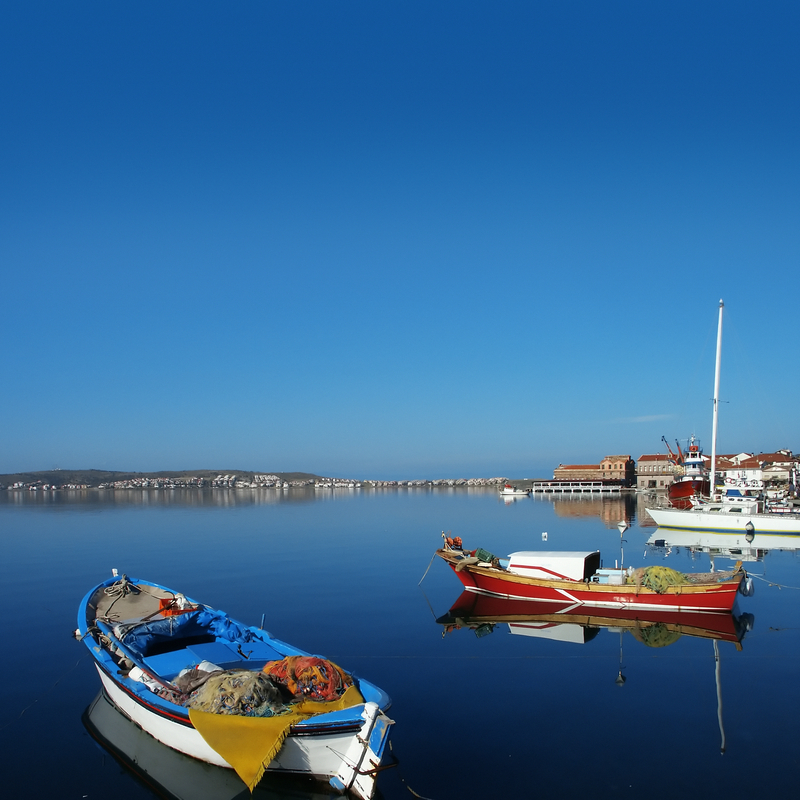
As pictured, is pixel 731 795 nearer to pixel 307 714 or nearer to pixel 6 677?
pixel 307 714

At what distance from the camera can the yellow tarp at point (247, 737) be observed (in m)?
9.27

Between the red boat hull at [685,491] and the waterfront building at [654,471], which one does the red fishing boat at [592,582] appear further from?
the waterfront building at [654,471]

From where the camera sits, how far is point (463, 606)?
77.0ft

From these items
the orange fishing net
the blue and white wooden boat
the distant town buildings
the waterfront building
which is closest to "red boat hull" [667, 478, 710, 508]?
the blue and white wooden boat

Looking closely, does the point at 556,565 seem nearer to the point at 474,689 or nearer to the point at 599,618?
the point at 599,618

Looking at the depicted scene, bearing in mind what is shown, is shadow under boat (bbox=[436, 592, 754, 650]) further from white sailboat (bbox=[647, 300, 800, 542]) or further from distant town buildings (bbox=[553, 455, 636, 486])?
distant town buildings (bbox=[553, 455, 636, 486])

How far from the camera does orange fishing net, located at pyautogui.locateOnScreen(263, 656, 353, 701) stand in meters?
10.7

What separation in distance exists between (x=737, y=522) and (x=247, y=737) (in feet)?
145

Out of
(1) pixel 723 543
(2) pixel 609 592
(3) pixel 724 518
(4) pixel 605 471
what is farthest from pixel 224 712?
(4) pixel 605 471

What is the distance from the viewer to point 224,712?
9.91 m

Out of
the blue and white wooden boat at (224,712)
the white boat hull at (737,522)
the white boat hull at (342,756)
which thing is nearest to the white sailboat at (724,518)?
the white boat hull at (737,522)

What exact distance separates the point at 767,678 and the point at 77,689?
665 inches

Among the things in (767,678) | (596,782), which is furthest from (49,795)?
(767,678)

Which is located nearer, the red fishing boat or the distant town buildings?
the red fishing boat
